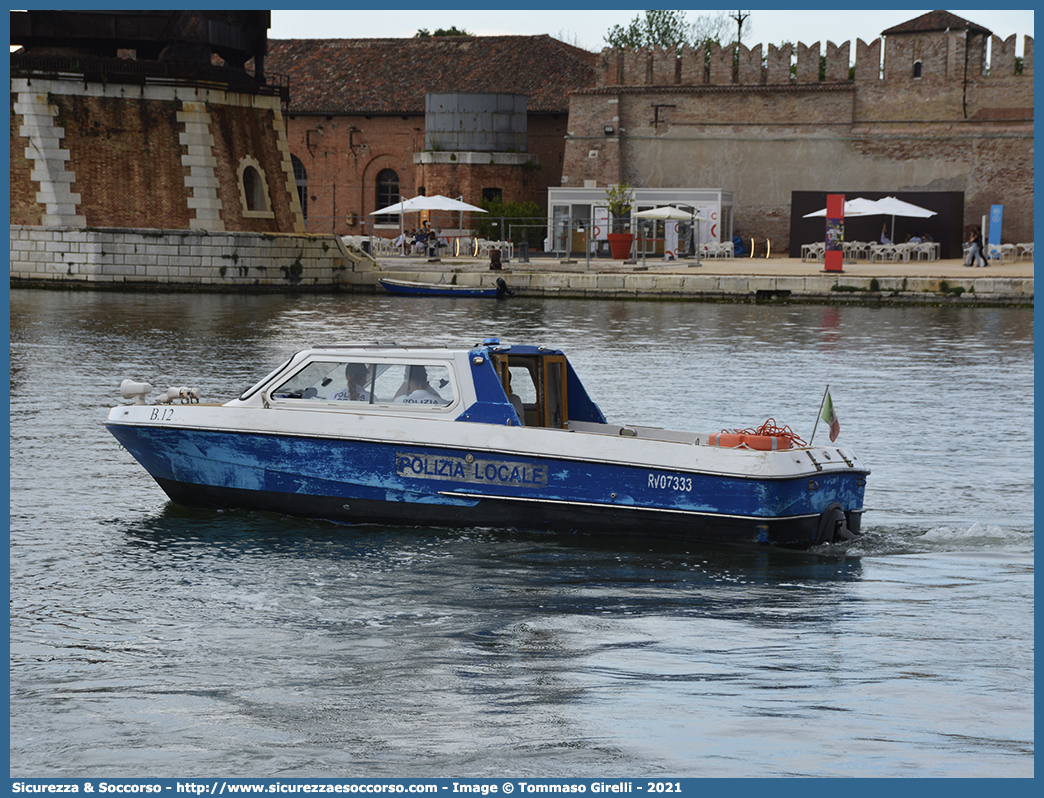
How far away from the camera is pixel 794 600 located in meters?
9.42

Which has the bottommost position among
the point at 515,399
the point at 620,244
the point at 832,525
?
the point at 832,525

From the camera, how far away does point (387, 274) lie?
4144 centimetres

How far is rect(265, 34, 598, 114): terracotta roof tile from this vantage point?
185 feet

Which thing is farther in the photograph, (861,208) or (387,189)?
(387,189)

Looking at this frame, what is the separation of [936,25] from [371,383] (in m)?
40.7

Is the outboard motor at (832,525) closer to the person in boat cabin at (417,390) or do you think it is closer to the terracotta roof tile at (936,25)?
the person in boat cabin at (417,390)

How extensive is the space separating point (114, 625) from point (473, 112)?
4428 cm

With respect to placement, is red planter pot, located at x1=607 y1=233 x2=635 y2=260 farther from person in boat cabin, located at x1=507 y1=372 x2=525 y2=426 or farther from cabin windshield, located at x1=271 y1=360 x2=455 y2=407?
cabin windshield, located at x1=271 y1=360 x2=455 y2=407

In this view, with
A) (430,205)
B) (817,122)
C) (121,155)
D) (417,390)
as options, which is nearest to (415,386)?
(417,390)

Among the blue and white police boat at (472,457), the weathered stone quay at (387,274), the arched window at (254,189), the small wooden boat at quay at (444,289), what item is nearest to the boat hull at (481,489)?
the blue and white police boat at (472,457)

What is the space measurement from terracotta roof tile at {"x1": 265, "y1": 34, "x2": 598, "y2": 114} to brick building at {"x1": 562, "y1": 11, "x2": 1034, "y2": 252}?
5.36 metres

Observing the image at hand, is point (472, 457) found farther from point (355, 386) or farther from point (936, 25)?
point (936, 25)

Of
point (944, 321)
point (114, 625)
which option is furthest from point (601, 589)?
point (944, 321)

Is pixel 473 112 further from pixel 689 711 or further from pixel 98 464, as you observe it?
pixel 689 711
